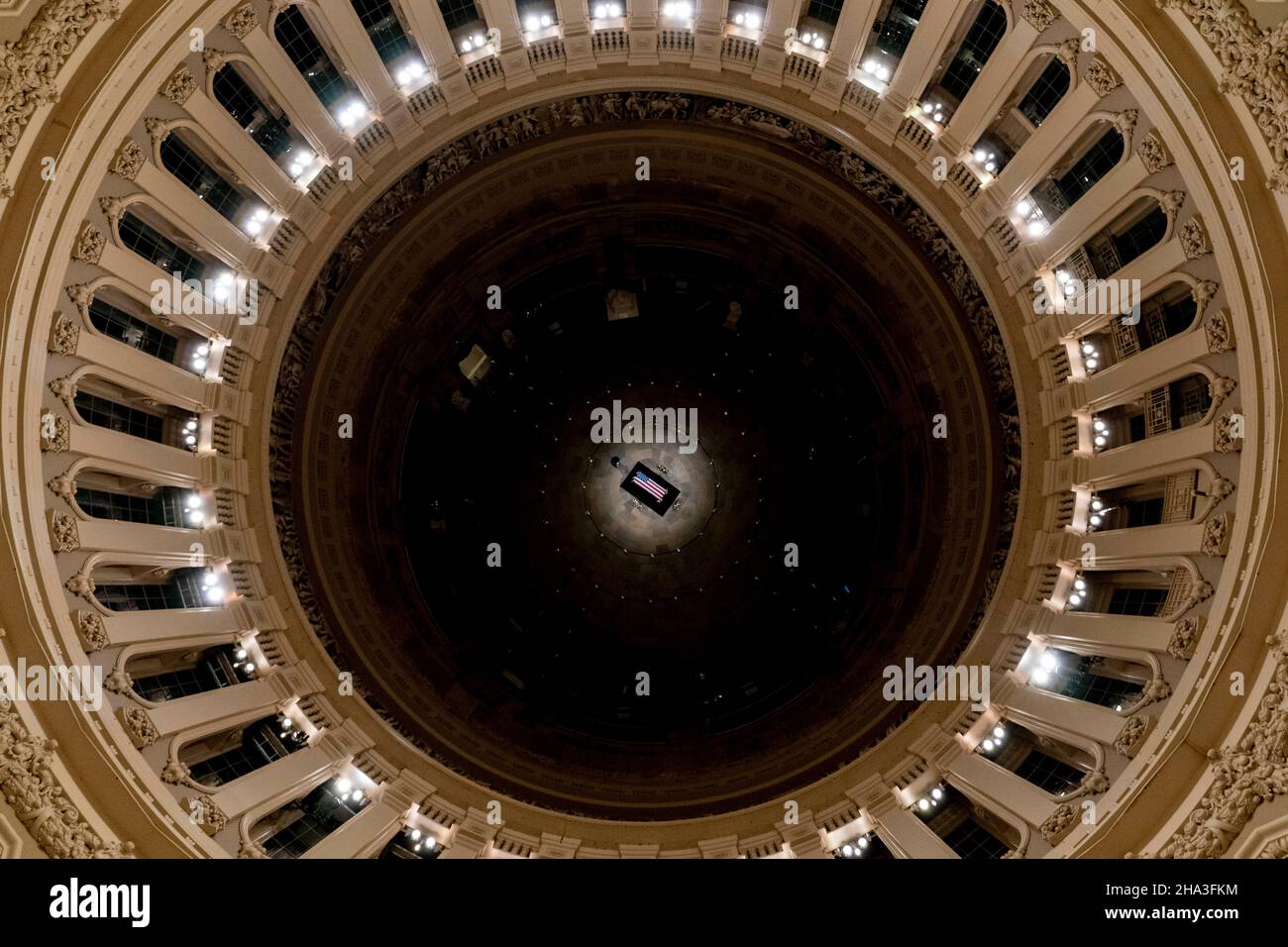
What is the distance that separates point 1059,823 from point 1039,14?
2267 cm

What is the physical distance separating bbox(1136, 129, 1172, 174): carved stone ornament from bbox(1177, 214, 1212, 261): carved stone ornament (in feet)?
5.47

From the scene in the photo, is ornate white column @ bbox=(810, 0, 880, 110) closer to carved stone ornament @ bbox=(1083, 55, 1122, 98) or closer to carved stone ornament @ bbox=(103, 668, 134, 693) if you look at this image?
carved stone ornament @ bbox=(1083, 55, 1122, 98)

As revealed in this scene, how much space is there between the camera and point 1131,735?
22.7 m

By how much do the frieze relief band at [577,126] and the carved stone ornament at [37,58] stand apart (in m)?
9.23

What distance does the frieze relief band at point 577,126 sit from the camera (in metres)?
28.0

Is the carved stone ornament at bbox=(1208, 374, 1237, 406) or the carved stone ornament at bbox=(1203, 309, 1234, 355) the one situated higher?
the carved stone ornament at bbox=(1203, 309, 1234, 355)

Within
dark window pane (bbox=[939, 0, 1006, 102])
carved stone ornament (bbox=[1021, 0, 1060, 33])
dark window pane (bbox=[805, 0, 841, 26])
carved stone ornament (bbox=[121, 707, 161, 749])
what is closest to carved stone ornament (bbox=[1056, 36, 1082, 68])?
carved stone ornament (bbox=[1021, 0, 1060, 33])

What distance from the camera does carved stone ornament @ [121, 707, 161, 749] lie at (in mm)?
22828

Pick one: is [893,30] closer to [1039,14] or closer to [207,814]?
[1039,14]

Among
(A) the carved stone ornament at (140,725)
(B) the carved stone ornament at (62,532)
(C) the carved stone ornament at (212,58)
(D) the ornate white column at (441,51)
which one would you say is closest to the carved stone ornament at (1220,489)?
(D) the ornate white column at (441,51)

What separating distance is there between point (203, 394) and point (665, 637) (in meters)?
19.3

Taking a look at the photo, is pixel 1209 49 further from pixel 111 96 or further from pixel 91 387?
pixel 91 387

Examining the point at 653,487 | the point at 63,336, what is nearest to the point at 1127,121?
the point at 653,487

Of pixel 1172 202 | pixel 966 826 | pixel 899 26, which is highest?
pixel 899 26
